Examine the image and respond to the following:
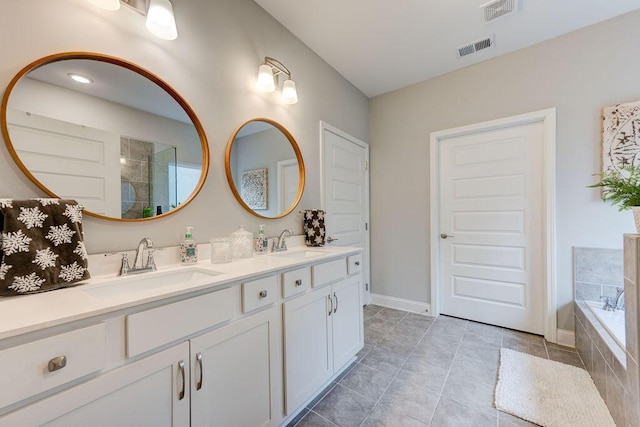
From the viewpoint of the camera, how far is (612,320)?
173cm

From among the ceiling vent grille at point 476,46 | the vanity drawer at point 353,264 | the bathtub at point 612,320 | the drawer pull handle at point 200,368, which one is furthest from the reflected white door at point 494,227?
the drawer pull handle at point 200,368

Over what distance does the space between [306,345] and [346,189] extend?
1.77m

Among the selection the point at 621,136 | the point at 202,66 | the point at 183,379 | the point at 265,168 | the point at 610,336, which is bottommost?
the point at 610,336

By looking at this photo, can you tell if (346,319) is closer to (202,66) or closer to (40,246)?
(40,246)

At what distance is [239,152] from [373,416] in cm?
182

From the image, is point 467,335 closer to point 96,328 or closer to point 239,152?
point 239,152

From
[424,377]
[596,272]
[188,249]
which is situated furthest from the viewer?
[596,272]

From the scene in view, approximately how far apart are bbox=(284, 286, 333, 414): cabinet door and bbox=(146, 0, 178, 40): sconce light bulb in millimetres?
1516

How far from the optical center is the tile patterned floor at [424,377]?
1.44 metres

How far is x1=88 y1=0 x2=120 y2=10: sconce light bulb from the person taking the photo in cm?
109

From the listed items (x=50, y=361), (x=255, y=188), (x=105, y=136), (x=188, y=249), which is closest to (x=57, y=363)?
(x=50, y=361)

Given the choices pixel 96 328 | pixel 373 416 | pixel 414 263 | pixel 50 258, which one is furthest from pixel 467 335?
pixel 50 258

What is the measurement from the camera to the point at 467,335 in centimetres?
239

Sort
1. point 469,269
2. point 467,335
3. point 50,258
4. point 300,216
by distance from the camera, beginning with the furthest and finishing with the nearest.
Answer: point 469,269 → point 467,335 → point 300,216 → point 50,258
